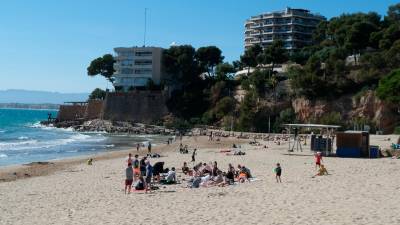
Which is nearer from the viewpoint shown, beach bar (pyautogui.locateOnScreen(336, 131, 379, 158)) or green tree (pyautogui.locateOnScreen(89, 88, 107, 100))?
beach bar (pyautogui.locateOnScreen(336, 131, 379, 158))

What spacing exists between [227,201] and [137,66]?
79.0 metres

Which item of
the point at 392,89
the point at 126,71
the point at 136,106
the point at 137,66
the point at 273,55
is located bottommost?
the point at 136,106

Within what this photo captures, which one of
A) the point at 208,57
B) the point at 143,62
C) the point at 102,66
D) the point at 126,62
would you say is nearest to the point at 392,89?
the point at 208,57

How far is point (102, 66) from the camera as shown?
100000mm

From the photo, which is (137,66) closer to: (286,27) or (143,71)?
(143,71)

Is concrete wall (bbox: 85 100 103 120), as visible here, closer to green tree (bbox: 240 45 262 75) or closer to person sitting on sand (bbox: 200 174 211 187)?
green tree (bbox: 240 45 262 75)

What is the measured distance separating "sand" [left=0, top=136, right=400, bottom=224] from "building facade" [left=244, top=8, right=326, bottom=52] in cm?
8635

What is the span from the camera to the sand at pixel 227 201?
12531 mm

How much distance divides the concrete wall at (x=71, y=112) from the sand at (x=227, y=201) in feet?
258

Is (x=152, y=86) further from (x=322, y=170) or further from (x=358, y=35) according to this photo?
(x=322, y=170)

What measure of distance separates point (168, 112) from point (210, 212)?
71412 mm

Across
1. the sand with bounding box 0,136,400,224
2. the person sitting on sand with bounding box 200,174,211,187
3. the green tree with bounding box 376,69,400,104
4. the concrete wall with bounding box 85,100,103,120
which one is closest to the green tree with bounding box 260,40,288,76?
the green tree with bounding box 376,69,400,104

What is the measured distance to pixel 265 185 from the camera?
1839cm

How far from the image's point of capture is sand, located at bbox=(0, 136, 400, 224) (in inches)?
493
